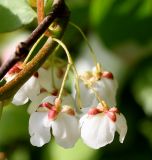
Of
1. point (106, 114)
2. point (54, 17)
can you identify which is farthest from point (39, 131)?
point (54, 17)

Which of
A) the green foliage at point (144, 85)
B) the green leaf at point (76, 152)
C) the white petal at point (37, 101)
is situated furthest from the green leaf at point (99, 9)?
the white petal at point (37, 101)

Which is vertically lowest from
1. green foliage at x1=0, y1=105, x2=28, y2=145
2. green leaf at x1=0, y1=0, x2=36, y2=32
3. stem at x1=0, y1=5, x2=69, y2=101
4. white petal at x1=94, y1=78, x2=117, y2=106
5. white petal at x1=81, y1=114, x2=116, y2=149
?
green foliage at x1=0, y1=105, x2=28, y2=145

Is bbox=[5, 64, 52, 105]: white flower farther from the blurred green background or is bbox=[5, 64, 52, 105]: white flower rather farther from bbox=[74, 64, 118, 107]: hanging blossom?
the blurred green background

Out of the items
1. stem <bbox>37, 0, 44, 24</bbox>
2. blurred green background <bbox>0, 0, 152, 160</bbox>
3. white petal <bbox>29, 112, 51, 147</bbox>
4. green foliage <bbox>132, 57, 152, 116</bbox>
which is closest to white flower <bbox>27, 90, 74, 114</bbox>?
white petal <bbox>29, 112, 51, 147</bbox>

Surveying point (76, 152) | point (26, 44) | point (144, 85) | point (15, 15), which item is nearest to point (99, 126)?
point (26, 44)

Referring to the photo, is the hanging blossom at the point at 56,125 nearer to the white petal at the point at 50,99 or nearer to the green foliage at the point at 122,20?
the white petal at the point at 50,99

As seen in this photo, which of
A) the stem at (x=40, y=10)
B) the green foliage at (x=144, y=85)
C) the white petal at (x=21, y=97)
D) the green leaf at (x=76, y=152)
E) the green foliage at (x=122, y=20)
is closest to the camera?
the stem at (x=40, y=10)
